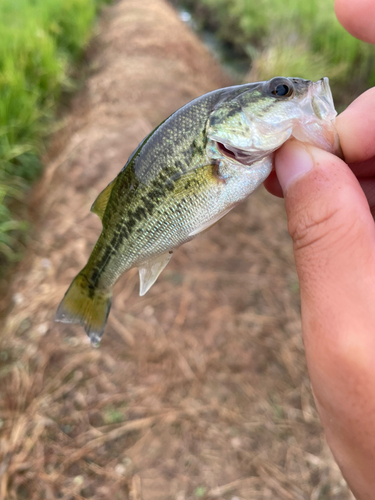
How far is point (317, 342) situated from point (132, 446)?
2591 millimetres

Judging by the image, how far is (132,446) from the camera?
10.4ft

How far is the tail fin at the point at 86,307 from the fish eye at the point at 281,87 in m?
1.38

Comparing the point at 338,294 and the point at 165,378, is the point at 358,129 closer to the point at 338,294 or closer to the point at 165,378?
the point at 338,294

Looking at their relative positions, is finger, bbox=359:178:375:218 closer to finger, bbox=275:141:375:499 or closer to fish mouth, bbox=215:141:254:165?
finger, bbox=275:141:375:499

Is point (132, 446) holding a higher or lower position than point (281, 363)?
higher

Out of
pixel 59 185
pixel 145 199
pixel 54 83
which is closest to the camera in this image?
pixel 145 199

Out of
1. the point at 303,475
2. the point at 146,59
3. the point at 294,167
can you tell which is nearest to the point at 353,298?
the point at 294,167

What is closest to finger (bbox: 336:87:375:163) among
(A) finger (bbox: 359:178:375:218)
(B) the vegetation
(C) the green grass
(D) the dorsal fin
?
(A) finger (bbox: 359:178:375:218)

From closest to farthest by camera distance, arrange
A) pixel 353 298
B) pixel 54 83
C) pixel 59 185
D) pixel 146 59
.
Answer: pixel 353 298 < pixel 59 185 < pixel 54 83 < pixel 146 59

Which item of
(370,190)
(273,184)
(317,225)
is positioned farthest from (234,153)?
(370,190)

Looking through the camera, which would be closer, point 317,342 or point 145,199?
point 317,342

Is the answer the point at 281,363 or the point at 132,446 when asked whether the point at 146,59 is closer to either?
the point at 281,363

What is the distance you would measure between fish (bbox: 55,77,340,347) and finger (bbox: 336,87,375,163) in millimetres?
48

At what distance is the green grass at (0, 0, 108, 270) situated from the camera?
5102mm
